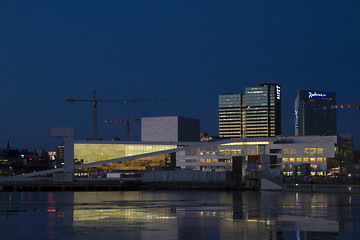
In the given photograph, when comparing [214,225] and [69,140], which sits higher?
[69,140]

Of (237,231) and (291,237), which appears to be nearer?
(291,237)

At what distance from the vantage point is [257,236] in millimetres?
29969

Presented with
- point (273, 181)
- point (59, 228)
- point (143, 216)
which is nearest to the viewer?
point (59, 228)

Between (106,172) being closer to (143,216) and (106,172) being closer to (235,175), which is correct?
(235,175)

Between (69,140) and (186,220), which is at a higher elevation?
(69,140)

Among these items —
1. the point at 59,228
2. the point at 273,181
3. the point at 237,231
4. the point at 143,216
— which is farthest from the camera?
the point at 273,181

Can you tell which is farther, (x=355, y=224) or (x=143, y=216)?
(x=143, y=216)

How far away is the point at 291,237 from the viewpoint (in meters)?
29.8

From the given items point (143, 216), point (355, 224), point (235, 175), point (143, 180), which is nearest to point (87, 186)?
point (143, 180)

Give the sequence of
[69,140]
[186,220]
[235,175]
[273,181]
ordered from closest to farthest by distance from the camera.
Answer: [186,220], [273,181], [235,175], [69,140]

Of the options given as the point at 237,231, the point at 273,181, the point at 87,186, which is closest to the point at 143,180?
the point at 87,186

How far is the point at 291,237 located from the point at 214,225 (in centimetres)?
711

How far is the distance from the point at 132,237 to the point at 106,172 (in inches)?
6360

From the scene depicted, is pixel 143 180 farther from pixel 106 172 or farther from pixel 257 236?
pixel 257 236
